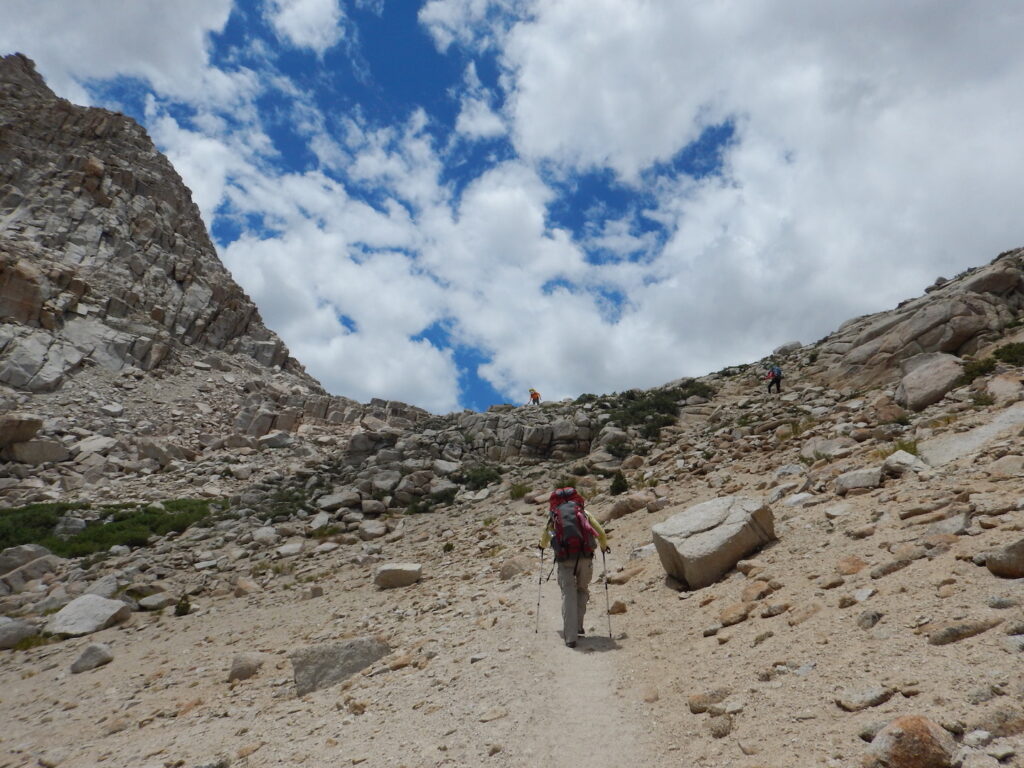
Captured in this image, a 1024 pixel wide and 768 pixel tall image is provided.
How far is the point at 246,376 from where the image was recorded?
54219 millimetres

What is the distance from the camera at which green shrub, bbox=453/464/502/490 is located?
2166 cm

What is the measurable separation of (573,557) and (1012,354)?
536 inches

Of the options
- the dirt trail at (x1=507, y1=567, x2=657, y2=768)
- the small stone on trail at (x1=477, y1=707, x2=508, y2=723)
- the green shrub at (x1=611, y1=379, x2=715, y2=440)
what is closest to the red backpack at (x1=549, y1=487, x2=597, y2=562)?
the dirt trail at (x1=507, y1=567, x2=657, y2=768)

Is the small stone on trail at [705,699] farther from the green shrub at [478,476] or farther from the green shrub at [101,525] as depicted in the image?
the green shrub at [101,525]

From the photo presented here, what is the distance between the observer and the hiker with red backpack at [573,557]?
7.63 m

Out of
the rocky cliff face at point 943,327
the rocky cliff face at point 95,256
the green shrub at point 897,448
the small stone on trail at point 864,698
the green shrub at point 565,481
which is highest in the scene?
the rocky cliff face at point 95,256

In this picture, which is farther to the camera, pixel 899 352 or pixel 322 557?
pixel 899 352

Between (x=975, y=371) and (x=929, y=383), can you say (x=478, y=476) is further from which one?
(x=975, y=371)

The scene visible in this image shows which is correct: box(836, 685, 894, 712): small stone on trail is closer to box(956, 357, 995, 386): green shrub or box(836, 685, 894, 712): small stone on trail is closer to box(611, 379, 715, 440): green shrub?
box(956, 357, 995, 386): green shrub

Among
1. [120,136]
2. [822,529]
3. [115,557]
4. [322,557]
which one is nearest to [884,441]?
[822,529]

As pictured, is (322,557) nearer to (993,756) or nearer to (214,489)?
(214,489)

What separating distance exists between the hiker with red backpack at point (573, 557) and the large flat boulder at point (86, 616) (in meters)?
11.6

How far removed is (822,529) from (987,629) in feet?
12.6

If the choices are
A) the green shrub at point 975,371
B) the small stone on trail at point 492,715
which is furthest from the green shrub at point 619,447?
the small stone on trail at point 492,715
